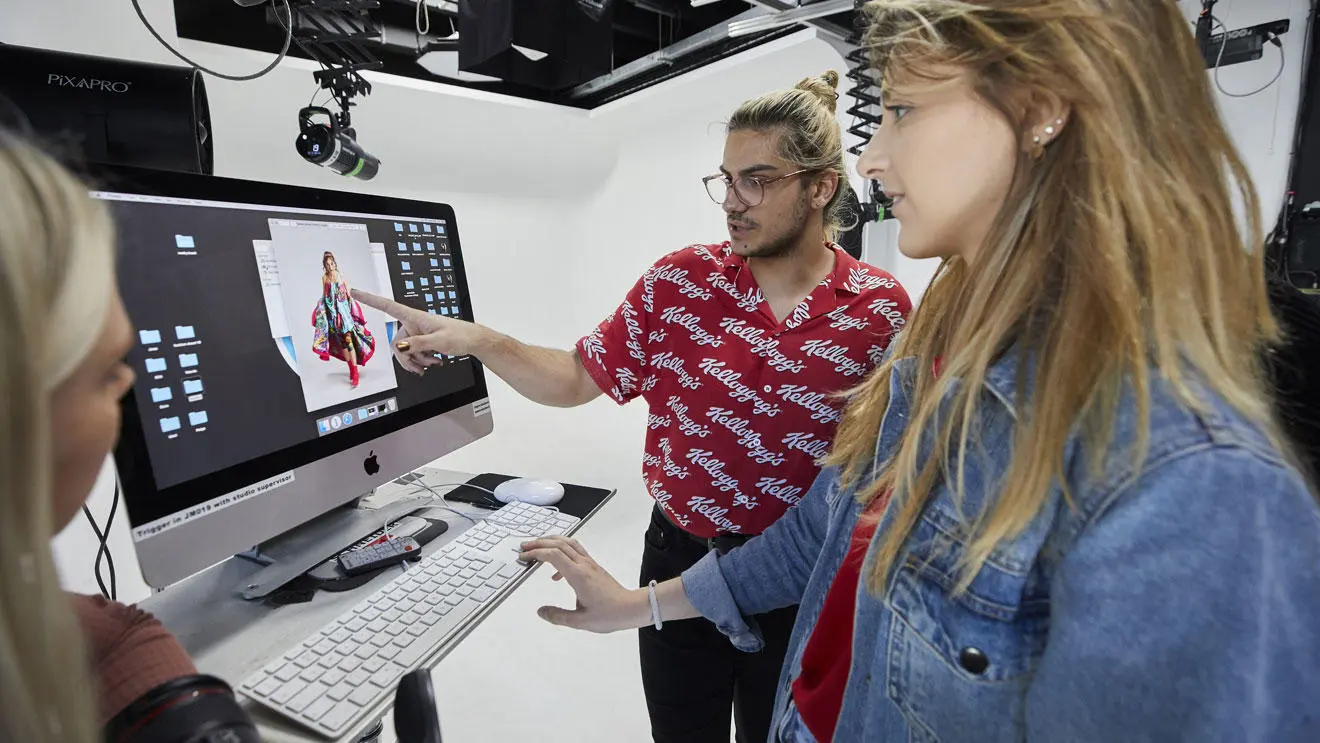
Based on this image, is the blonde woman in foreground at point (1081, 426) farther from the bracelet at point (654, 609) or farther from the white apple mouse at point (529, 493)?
the white apple mouse at point (529, 493)

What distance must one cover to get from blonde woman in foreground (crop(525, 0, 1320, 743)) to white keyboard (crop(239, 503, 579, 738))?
48 centimetres

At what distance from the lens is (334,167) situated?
1.71m

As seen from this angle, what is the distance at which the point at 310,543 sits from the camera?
930 mm

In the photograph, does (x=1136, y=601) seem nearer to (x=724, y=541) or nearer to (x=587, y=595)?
(x=587, y=595)

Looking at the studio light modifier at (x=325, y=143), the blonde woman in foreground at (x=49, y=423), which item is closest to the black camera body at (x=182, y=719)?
the blonde woman in foreground at (x=49, y=423)

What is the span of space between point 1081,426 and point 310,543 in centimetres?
100

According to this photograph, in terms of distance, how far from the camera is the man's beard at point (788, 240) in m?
1.20

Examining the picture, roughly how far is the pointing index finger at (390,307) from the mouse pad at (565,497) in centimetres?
35

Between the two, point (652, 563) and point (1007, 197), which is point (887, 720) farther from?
point (652, 563)

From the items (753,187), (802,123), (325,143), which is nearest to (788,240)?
(753,187)

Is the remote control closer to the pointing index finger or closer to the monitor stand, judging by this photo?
the monitor stand

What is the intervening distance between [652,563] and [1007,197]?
0.98 metres

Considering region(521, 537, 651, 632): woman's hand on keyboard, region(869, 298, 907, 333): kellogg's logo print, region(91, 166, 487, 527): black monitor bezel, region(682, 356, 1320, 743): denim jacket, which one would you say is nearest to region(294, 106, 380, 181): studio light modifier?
region(91, 166, 487, 527): black monitor bezel

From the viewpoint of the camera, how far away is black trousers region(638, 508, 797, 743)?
1155mm
